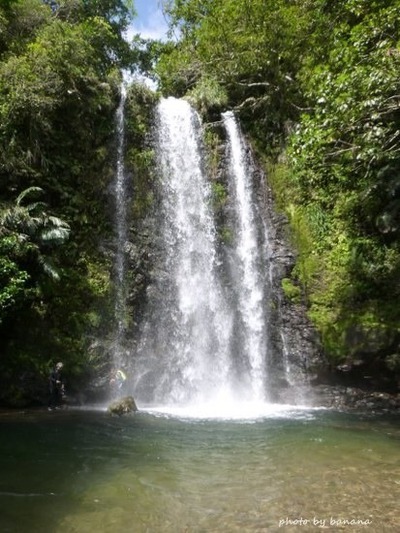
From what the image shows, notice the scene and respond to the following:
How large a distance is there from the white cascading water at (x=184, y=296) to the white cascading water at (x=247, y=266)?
657 mm

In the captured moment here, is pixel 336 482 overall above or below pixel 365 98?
below

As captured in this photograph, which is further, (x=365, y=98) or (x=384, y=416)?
(x=384, y=416)

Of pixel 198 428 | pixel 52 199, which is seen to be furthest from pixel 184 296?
pixel 198 428

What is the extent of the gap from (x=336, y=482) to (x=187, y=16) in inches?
887

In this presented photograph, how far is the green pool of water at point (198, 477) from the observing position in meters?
4.76

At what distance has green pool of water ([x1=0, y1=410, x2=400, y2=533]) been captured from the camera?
4.76 meters

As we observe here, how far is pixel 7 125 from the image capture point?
13703 millimetres

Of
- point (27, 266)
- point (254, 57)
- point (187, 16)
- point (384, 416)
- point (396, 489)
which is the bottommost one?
point (396, 489)

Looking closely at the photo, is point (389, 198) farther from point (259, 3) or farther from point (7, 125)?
point (7, 125)

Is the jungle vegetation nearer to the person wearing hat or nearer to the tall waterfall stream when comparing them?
the person wearing hat

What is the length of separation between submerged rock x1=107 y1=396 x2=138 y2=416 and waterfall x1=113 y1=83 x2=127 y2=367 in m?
2.15

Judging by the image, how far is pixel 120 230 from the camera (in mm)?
15055

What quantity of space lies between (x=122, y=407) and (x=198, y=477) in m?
5.12

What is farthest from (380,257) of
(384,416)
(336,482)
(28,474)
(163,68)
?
(163,68)
